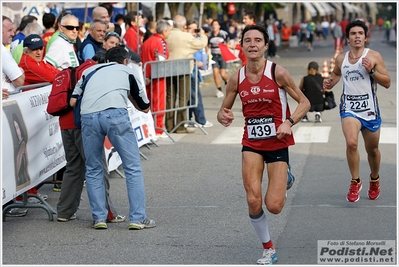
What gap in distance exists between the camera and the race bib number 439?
6.80 metres

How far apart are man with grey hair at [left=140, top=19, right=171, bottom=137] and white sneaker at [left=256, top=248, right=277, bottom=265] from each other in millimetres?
7784

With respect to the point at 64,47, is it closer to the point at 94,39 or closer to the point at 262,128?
the point at 94,39

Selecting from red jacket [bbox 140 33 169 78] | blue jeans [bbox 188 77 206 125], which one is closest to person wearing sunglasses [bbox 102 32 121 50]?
red jacket [bbox 140 33 169 78]

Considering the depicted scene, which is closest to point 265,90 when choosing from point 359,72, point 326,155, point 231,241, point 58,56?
point 231,241

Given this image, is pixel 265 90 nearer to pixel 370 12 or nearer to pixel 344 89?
pixel 344 89

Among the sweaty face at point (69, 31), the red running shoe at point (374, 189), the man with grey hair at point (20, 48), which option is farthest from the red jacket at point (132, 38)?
the red running shoe at point (374, 189)

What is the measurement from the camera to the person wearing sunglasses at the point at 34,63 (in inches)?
374

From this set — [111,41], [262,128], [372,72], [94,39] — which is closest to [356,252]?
[262,128]

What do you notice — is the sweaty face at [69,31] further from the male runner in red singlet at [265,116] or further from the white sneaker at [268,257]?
the white sneaker at [268,257]

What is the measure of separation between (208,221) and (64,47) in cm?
332

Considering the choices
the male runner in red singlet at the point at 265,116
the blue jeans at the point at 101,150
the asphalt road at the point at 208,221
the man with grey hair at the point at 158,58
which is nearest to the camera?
the male runner in red singlet at the point at 265,116

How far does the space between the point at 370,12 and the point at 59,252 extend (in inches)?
6372

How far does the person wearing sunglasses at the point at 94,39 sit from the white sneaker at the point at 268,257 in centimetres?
449

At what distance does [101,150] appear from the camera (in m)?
8.21
